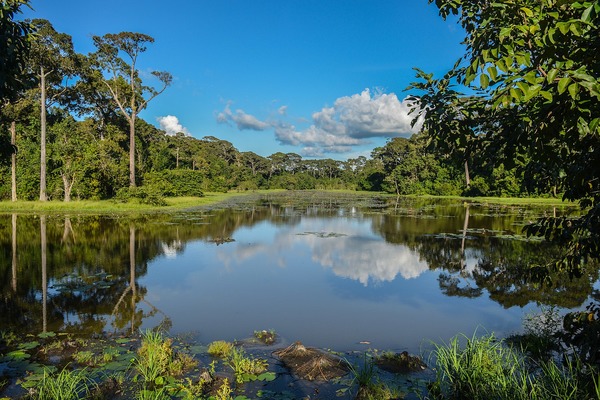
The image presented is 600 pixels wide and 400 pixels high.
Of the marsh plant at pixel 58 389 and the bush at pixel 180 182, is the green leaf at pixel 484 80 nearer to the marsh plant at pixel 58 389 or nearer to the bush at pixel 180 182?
the marsh plant at pixel 58 389

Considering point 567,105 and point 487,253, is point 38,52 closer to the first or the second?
point 487,253

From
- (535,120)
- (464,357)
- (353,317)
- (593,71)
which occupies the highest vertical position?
(593,71)

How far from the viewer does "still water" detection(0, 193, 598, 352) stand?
7.80 meters

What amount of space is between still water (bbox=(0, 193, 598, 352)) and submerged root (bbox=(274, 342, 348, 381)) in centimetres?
76

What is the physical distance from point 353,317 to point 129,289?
19.6 feet

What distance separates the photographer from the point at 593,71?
2490 millimetres

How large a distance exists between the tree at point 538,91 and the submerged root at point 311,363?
3.37 metres

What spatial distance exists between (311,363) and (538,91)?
4889 mm

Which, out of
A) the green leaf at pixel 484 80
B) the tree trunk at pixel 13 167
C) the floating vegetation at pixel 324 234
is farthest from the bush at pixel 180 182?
the green leaf at pixel 484 80

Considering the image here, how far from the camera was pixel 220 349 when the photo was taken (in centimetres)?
634

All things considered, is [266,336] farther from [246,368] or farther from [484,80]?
[484,80]

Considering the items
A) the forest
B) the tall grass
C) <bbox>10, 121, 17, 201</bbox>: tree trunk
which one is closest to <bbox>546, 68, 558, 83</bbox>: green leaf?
the forest

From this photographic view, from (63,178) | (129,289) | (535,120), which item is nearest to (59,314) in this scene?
(129,289)

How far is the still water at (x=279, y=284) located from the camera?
25.6 feet
